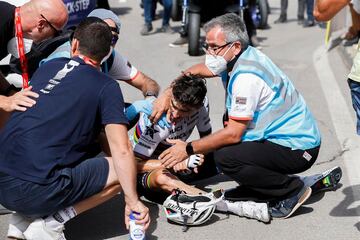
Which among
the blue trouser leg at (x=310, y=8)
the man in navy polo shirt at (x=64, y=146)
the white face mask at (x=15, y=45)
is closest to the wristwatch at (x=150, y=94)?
the white face mask at (x=15, y=45)

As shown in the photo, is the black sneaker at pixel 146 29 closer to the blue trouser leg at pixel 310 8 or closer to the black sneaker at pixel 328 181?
the blue trouser leg at pixel 310 8

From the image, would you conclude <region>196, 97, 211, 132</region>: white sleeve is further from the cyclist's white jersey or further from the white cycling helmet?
the white cycling helmet

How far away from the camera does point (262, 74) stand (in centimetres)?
411

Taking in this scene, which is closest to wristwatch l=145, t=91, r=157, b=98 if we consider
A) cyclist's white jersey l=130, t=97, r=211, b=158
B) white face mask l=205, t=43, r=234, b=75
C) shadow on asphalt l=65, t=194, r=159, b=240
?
cyclist's white jersey l=130, t=97, r=211, b=158

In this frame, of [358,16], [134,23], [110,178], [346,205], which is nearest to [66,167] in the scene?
[110,178]

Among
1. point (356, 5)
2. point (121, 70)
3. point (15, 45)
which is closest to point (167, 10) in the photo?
point (356, 5)

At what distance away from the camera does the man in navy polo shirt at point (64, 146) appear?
3.69m

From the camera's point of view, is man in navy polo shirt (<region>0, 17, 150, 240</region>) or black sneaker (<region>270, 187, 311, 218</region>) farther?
black sneaker (<region>270, 187, 311, 218</region>)

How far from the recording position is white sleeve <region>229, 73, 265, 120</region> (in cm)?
406

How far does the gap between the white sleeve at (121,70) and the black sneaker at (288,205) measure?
1.53 metres

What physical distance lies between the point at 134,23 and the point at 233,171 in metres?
8.32

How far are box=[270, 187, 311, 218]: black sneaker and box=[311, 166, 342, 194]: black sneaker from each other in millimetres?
296

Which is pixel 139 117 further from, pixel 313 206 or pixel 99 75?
pixel 313 206

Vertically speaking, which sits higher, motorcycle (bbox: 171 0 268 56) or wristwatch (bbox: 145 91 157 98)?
wristwatch (bbox: 145 91 157 98)
